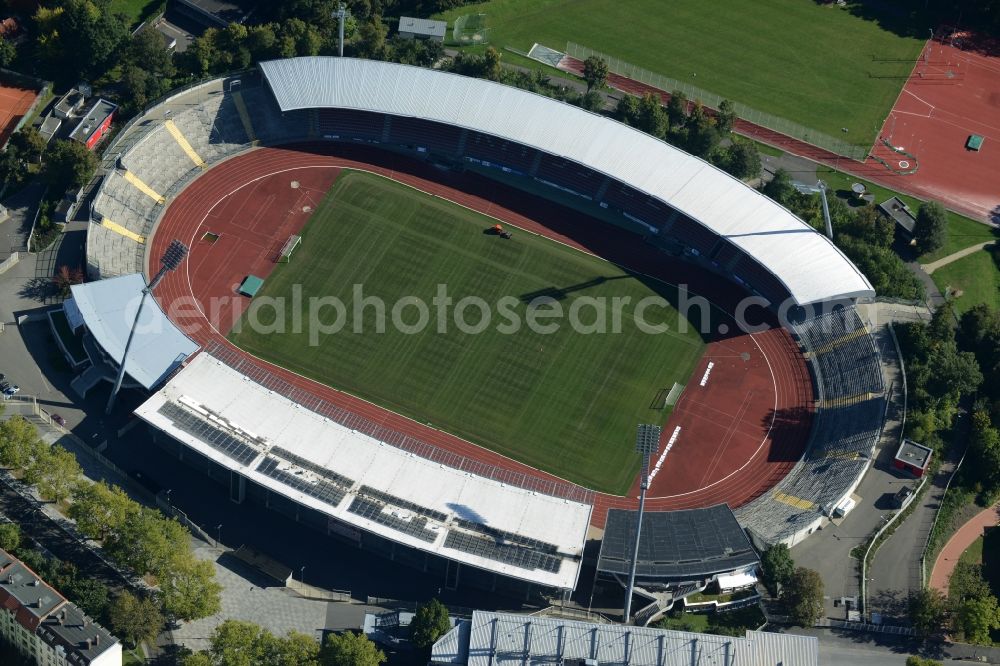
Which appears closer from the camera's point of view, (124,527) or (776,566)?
(124,527)

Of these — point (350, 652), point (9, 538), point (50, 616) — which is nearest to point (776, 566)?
point (350, 652)

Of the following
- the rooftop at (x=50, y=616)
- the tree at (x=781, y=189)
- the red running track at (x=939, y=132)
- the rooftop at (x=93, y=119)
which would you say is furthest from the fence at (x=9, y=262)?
the tree at (x=781, y=189)

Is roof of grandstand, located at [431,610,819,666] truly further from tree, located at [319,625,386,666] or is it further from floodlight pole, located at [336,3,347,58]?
floodlight pole, located at [336,3,347,58]

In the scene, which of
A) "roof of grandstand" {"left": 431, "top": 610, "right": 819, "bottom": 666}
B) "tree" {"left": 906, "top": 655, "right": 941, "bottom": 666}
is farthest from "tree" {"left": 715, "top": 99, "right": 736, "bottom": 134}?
"tree" {"left": 906, "top": 655, "right": 941, "bottom": 666}

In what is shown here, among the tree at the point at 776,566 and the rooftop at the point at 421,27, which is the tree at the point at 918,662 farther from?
the rooftop at the point at 421,27

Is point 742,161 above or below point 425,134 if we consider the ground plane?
above

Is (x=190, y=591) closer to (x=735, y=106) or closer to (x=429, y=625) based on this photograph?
(x=429, y=625)

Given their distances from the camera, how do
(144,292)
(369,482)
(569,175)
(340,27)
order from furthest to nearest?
(340,27)
(569,175)
(144,292)
(369,482)
